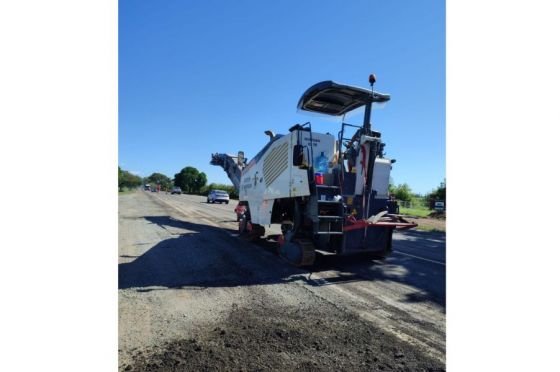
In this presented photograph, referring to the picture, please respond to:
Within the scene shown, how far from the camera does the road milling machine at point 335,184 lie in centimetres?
577

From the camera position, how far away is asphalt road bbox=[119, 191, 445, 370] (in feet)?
9.57

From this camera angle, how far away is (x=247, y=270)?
5.72 m

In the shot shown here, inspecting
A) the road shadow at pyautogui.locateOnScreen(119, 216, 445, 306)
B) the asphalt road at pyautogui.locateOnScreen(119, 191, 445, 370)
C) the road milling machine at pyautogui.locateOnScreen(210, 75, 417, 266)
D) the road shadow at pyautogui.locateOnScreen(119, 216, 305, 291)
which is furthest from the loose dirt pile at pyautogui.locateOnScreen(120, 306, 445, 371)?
the road milling machine at pyautogui.locateOnScreen(210, 75, 417, 266)

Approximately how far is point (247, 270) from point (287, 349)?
297cm

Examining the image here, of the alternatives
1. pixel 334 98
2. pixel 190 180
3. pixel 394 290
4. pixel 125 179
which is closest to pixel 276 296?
pixel 394 290

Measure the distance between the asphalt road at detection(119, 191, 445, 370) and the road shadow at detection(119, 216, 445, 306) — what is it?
2 centimetres

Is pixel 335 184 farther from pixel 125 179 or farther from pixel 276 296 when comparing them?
pixel 125 179

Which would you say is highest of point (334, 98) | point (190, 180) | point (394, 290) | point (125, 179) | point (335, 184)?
point (190, 180)

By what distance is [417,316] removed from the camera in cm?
369

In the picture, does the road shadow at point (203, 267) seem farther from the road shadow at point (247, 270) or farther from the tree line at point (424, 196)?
the tree line at point (424, 196)
